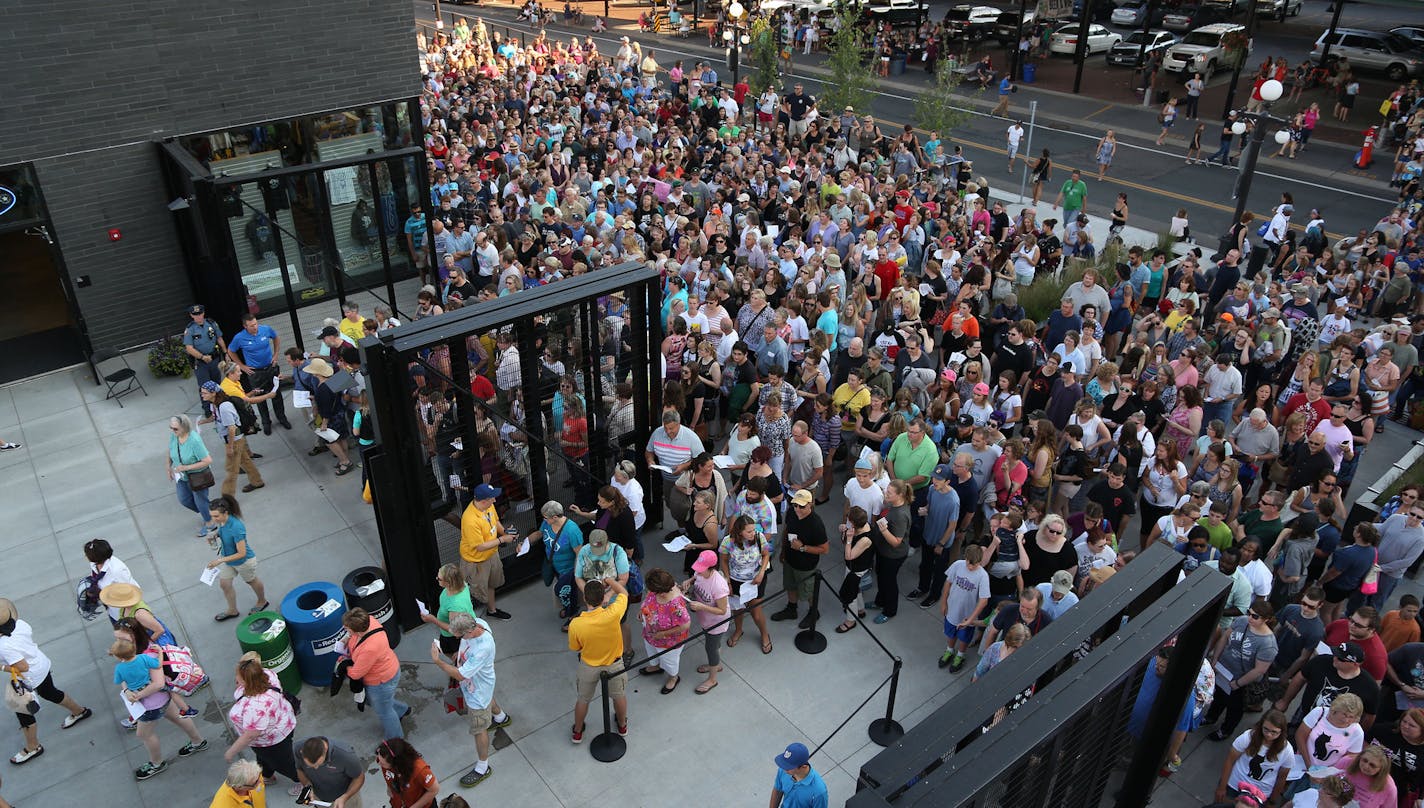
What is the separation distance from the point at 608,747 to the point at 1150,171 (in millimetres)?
22937

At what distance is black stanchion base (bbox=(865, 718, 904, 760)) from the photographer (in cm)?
827

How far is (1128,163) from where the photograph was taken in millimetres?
26281

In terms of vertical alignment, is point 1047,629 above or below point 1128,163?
above

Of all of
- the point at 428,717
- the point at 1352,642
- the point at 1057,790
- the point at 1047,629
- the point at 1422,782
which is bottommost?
Answer: the point at 428,717

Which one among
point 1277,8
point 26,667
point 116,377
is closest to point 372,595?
point 26,667

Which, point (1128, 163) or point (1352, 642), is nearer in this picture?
point (1352, 642)

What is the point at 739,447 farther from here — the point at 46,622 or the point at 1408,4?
the point at 1408,4

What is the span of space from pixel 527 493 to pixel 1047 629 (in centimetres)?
649

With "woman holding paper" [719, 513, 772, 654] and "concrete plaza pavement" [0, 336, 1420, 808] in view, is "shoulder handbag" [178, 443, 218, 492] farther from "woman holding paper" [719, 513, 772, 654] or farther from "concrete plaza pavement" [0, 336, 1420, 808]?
"woman holding paper" [719, 513, 772, 654]

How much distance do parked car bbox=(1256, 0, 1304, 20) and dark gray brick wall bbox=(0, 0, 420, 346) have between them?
127 ft

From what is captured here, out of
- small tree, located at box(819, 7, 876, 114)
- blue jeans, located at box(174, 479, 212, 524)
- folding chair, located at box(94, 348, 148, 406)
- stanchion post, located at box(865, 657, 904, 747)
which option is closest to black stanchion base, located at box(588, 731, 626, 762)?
stanchion post, located at box(865, 657, 904, 747)

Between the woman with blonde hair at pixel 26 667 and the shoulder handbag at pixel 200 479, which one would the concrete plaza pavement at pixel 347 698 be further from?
the shoulder handbag at pixel 200 479

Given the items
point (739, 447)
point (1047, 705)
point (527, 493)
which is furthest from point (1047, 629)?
point (527, 493)

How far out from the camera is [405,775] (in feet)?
21.6
